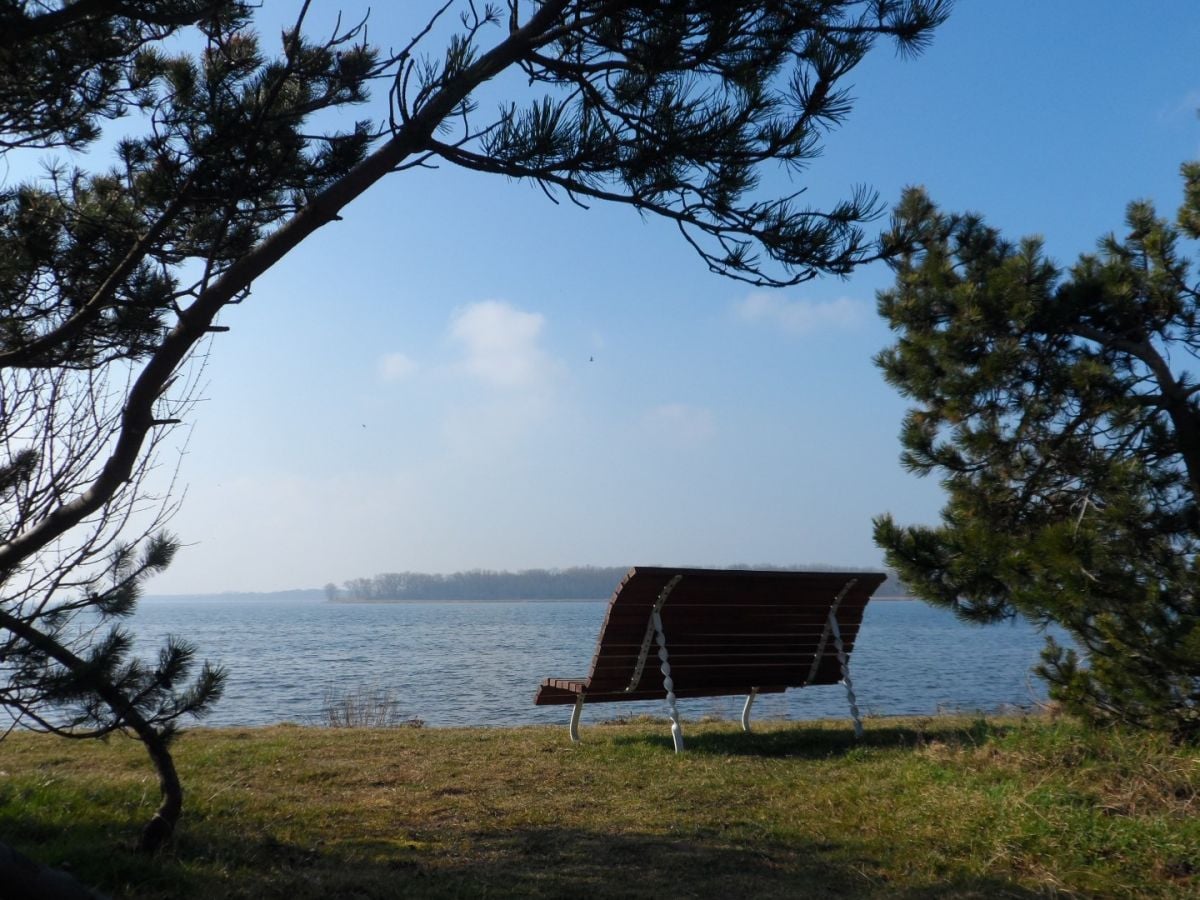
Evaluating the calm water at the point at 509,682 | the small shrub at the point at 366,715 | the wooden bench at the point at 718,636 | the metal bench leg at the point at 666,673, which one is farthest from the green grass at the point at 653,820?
the small shrub at the point at 366,715

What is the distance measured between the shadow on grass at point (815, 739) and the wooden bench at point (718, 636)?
0.21 metres

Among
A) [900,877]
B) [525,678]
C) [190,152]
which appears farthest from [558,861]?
[525,678]

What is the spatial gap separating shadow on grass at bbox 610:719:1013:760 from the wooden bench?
213 mm

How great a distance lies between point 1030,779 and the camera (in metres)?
4.72

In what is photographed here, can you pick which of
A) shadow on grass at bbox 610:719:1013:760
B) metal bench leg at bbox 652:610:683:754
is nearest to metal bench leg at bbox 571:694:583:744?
shadow on grass at bbox 610:719:1013:760

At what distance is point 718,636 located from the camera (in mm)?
7172

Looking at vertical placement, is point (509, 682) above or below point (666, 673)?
below

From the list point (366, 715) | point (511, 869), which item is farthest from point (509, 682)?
point (511, 869)

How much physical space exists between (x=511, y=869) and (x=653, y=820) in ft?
3.62

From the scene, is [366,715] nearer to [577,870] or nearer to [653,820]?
[653,820]

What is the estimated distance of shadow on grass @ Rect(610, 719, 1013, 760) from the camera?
6.48 m

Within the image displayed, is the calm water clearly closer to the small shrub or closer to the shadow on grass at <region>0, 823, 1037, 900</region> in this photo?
the small shrub

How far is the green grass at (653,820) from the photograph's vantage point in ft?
12.2

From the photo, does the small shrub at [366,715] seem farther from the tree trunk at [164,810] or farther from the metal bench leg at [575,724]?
the tree trunk at [164,810]
